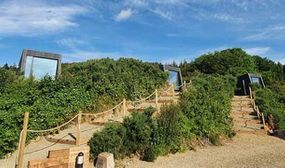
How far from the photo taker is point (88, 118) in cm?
1342

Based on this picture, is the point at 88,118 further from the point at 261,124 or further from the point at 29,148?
the point at 261,124

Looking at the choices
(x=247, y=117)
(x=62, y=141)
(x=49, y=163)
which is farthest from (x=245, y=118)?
(x=49, y=163)

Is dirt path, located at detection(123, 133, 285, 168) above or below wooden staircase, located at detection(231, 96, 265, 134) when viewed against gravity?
below

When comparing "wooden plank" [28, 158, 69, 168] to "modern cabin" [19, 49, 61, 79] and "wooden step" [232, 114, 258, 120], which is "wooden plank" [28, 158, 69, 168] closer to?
"modern cabin" [19, 49, 61, 79]

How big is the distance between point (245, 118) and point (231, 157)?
8.12 metres

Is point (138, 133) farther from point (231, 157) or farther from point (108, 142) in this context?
point (231, 157)

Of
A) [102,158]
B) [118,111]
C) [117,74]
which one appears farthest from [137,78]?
[102,158]

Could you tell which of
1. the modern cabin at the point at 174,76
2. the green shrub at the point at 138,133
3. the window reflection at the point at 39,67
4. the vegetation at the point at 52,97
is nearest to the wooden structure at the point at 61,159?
the green shrub at the point at 138,133

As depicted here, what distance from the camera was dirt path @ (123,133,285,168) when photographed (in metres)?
9.88

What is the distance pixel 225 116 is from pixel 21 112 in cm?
971

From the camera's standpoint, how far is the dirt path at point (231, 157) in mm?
9883

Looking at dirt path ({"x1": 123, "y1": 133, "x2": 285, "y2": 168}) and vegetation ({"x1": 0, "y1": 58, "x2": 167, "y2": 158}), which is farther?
vegetation ({"x1": 0, "y1": 58, "x2": 167, "y2": 158})

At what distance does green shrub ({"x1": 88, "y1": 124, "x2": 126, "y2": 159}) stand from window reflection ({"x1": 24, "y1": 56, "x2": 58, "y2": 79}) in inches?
354

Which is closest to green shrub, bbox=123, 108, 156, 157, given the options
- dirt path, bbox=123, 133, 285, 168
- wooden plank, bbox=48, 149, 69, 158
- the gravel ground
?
dirt path, bbox=123, 133, 285, 168
